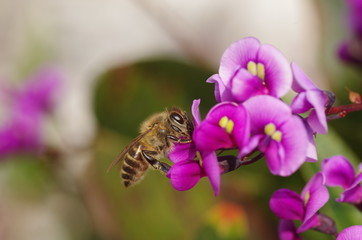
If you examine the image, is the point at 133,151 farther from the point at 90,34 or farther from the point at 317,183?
the point at 90,34

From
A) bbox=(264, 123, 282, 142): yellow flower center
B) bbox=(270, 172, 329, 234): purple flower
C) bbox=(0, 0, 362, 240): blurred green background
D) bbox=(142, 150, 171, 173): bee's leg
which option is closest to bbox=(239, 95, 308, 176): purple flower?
bbox=(264, 123, 282, 142): yellow flower center

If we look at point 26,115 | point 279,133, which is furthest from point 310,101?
point 26,115

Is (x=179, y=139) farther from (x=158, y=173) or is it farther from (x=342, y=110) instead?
(x=158, y=173)

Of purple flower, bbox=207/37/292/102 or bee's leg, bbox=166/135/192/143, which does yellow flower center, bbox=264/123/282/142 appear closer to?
purple flower, bbox=207/37/292/102

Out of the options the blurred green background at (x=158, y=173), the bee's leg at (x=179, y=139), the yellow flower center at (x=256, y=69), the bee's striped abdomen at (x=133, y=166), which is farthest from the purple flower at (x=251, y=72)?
the blurred green background at (x=158, y=173)

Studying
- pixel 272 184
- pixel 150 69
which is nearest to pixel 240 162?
pixel 272 184

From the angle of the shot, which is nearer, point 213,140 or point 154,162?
point 213,140
